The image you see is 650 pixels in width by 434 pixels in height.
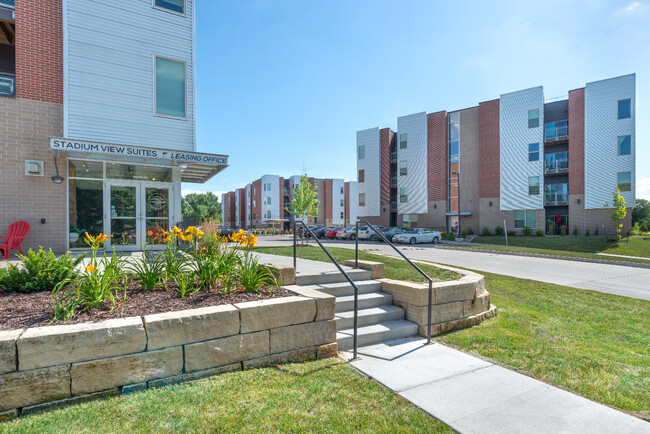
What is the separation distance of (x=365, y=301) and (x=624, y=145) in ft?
107

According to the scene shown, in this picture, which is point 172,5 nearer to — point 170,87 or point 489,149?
point 170,87

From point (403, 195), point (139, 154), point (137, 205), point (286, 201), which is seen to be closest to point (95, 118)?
point (139, 154)

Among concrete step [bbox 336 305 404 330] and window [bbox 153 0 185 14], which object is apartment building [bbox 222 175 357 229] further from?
concrete step [bbox 336 305 404 330]

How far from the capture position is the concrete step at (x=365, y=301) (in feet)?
16.1

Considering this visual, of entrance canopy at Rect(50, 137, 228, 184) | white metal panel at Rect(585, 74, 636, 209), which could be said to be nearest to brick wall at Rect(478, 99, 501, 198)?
white metal panel at Rect(585, 74, 636, 209)

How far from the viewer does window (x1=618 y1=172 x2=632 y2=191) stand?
27.0 m

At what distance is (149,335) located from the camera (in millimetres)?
2992

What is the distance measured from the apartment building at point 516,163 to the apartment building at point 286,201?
21.2 m

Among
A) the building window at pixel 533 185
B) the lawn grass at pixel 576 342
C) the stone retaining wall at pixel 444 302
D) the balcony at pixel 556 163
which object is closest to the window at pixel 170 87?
the stone retaining wall at pixel 444 302

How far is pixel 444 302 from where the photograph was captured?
497cm

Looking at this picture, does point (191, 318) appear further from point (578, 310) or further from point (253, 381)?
point (578, 310)

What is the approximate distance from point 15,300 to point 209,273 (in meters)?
2.07

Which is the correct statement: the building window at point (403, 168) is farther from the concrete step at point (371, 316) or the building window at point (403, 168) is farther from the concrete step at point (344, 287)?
the concrete step at point (371, 316)

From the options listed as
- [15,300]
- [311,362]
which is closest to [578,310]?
[311,362]
